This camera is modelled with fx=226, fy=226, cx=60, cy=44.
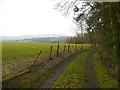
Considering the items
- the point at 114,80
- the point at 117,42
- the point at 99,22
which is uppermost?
the point at 99,22

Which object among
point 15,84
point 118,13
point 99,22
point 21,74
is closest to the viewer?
point 15,84

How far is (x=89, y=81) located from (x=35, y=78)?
4061mm

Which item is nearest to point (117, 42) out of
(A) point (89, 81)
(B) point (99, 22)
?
(A) point (89, 81)

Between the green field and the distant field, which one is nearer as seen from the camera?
the distant field

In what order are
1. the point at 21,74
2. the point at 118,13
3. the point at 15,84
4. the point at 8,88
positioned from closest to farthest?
the point at 8,88
the point at 15,84
the point at 21,74
the point at 118,13

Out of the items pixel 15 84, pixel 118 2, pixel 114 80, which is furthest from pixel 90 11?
pixel 15 84

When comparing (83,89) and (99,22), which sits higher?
(99,22)

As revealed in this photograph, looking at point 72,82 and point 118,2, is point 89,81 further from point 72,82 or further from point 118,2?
point 118,2

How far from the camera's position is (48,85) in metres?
14.9

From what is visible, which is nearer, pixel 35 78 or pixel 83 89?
pixel 83 89

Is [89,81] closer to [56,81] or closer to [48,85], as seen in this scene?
[56,81]

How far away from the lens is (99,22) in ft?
113

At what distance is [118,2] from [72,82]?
8.17 m

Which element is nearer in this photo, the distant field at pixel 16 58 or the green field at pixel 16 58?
the distant field at pixel 16 58
